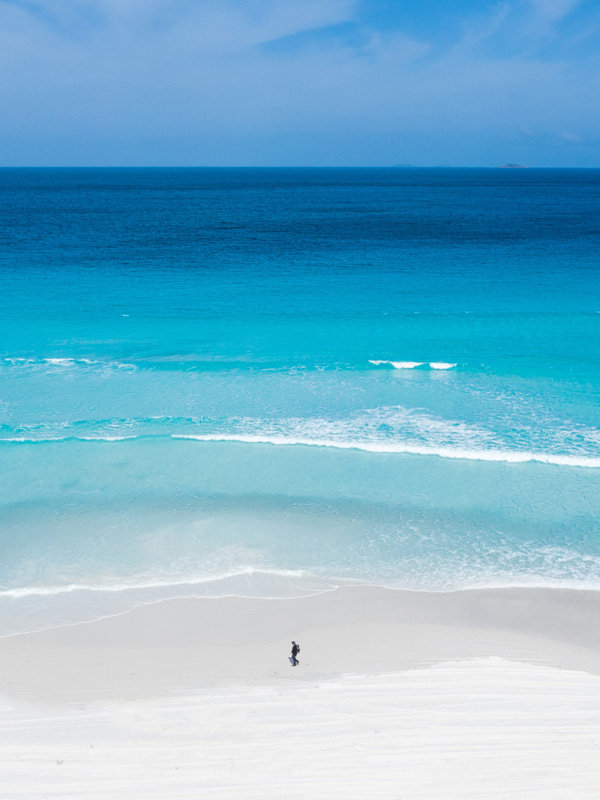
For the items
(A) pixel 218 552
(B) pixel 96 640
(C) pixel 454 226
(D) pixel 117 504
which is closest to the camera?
(B) pixel 96 640

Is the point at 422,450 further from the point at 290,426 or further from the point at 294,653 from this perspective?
the point at 294,653

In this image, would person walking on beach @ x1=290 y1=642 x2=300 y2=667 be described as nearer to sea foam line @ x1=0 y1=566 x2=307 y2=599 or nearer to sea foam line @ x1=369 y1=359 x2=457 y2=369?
sea foam line @ x1=0 y1=566 x2=307 y2=599

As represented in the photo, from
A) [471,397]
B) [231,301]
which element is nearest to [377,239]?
[231,301]

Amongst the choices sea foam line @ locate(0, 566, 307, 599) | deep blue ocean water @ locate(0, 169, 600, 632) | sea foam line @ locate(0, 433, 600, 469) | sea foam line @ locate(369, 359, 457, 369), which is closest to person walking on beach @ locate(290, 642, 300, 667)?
deep blue ocean water @ locate(0, 169, 600, 632)

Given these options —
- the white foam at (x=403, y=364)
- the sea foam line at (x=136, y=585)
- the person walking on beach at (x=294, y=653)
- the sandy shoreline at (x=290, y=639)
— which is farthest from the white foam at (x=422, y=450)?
the person walking on beach at (x=294, y=653)

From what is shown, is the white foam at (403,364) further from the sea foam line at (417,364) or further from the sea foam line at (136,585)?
the sea foam line at (136,585)

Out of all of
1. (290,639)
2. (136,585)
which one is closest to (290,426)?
(136,585)

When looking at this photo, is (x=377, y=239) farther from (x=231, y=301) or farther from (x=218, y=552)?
(x=218, y=552)
